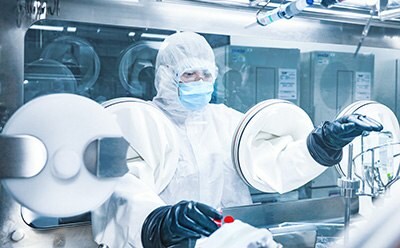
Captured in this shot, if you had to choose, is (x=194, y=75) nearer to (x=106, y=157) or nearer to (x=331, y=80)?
(x=106, y=157)

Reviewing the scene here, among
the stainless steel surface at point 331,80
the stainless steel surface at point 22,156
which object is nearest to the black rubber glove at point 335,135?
the stainless steel surface at point 331,80

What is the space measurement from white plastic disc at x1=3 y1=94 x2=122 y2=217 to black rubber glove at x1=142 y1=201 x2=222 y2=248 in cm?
15

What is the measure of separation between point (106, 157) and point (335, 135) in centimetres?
84

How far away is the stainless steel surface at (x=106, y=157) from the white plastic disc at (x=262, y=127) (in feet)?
2.10

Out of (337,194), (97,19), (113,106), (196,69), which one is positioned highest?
(97,19)

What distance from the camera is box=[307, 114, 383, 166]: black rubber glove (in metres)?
1.39

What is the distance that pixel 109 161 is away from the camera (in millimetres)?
975

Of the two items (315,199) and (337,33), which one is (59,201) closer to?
(315,199)

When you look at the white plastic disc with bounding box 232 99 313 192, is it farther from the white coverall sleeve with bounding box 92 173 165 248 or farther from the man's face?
the white coverall sleeve with bounding box 92 173 165 248

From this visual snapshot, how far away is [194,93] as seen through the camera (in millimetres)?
1521

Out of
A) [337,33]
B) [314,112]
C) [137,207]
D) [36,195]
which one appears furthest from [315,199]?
[36,195]

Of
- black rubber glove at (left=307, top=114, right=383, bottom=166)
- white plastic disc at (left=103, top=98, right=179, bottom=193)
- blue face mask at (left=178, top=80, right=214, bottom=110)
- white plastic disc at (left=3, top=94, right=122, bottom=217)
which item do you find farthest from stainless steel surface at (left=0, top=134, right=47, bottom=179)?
black rubber glove at (left=307, top=114, right=383, bottom=166)

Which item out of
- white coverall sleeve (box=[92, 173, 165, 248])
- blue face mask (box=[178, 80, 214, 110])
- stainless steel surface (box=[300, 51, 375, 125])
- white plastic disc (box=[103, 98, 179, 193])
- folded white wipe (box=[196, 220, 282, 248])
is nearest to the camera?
folded white wipe (box=[196, 220, 282, 248])

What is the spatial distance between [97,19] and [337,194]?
48.6 inches
